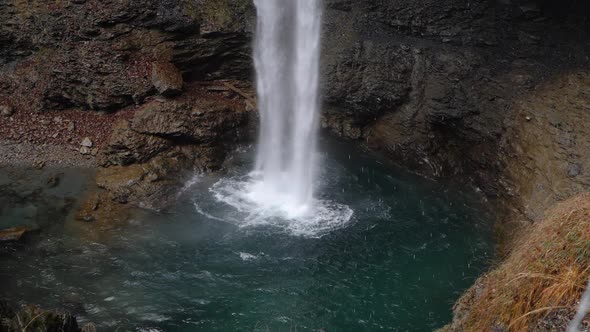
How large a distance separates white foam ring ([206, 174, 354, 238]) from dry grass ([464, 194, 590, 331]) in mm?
7005

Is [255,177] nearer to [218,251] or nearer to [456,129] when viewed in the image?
[218,251]

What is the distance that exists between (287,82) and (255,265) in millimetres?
7550

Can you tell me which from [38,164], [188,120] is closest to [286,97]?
[188,120]

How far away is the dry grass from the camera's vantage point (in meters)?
4.06

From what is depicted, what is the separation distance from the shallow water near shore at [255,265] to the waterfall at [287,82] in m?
2.39

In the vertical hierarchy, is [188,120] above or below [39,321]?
above

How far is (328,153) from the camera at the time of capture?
15.8 meters

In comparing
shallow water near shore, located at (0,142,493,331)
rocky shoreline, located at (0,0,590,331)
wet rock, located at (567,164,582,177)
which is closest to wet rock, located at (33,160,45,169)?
rocky shoreline, located at (0,0,590,331)

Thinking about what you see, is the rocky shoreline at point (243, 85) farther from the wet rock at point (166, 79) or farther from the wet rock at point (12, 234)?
the wet rock at point (12, 234)

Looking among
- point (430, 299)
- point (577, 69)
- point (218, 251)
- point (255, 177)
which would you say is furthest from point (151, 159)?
point (577, 69)

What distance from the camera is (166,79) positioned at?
1460 cm

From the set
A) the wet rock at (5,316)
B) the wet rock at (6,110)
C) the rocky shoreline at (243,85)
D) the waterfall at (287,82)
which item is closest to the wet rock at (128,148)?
the rocky shoreline at (243,85)

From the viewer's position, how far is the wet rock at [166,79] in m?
14.5

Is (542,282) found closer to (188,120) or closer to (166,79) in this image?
(188,120)
